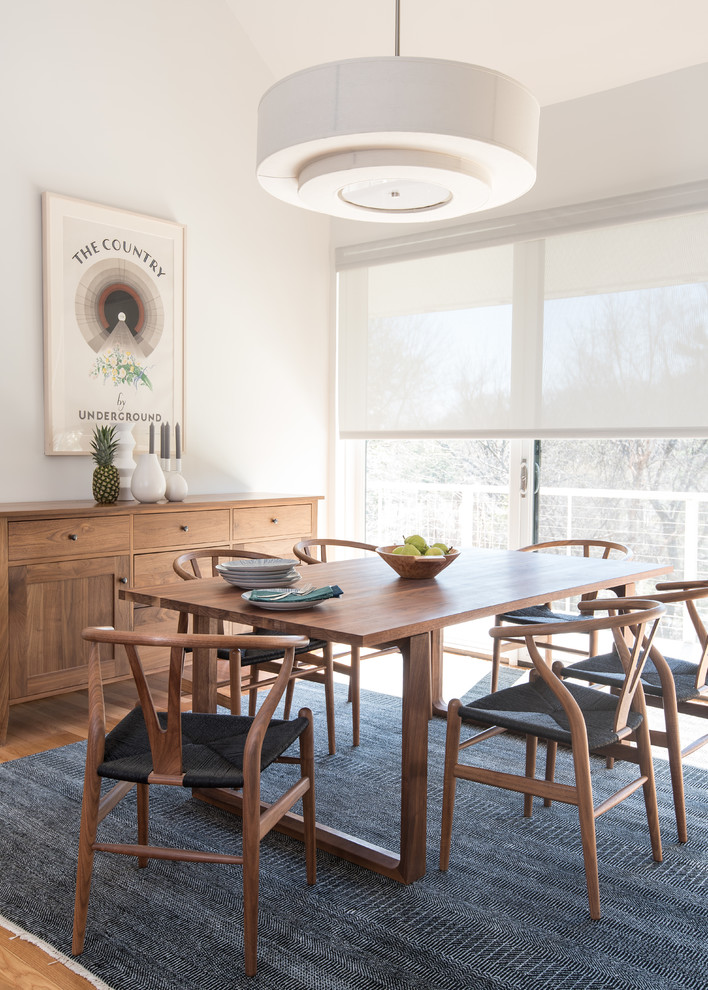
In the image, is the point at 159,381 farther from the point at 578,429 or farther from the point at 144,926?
the point at 144,926

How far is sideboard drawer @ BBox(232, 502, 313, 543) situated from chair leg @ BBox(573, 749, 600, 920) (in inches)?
95.3

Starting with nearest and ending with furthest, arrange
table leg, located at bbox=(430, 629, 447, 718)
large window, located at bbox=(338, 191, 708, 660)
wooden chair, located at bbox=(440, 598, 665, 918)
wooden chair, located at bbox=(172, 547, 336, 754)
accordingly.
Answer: wooden chair, located at bbox=(440, 598, 665, 918) < wooden chair, located at bbox=(172, 547, 336, 754) < table leg, located at bbox=(430, 629, 447, 718) < large window, located at bbox=(338, 191, 708, 660)

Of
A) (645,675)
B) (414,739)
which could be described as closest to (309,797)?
(414,739)

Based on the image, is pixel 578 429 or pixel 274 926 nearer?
pixel 274 926

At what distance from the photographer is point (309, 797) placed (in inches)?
84.0

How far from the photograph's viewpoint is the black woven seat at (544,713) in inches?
82.4

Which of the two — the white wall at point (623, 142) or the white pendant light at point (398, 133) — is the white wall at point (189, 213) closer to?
the white wall at point (623, 142)

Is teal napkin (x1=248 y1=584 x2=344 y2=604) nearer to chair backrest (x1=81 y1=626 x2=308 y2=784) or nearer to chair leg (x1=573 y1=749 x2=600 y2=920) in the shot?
chair backrest (x1=81 y1=626 x2=308 y2=784)

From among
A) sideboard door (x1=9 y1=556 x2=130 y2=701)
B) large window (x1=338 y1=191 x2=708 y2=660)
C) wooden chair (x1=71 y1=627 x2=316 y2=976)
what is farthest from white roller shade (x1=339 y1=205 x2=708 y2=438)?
wooden chair (x1=71 y1=627 x2=316 y2=976)

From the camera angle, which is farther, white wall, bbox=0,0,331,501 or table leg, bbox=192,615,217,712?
white wall, bbox=0,0,331,501

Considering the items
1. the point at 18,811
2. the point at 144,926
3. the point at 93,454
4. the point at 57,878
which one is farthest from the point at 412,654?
the point at 93,454

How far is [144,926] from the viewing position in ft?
6.48

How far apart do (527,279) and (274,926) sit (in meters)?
3.37

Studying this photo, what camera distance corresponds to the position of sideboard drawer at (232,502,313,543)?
13.6 feet
